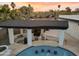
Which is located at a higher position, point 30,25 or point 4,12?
point 4,12

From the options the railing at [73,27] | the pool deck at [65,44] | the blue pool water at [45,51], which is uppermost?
the railing at [73,27]

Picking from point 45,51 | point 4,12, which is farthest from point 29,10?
point 45,51

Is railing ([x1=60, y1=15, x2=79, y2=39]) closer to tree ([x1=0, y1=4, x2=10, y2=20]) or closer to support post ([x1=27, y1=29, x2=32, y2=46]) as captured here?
support post ([x1=27, y1=29, x2=32, y2=46])

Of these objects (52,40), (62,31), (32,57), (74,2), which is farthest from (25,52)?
(74,2)

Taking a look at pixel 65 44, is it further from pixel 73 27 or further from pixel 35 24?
pixel 35 24

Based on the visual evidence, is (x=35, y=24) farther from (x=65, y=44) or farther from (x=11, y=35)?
(x=65, y=44)

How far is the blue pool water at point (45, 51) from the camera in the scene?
6.32 feet

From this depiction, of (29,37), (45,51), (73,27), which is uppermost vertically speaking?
(73,27)

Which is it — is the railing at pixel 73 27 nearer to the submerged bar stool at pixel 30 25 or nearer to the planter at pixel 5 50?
the submerged bar stool at pixel 30 25

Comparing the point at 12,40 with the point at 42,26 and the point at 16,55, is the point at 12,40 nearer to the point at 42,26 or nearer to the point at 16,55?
the point at 16,55

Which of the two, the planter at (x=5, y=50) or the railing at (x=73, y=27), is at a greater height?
the railing at (x=73, y=27)

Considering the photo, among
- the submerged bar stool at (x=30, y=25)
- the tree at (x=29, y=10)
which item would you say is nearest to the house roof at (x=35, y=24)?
the submerged bar stool at (x=30, y=25)

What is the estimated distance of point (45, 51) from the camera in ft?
6.30

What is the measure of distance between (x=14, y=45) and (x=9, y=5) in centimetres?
52
